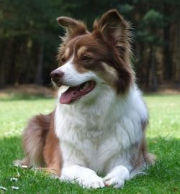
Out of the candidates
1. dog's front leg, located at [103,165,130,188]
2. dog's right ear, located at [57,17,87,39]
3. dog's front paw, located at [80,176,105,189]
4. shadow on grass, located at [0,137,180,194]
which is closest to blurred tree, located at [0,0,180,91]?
shadow on grass, located at [0,137,180,194]

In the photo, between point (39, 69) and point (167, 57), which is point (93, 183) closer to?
point (39, 69)

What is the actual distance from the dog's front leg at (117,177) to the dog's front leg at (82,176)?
0.09 meters

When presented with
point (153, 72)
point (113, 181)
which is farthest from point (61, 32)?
point (113, 181)

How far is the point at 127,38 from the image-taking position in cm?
564

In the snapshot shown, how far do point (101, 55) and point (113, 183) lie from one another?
1.45 metres

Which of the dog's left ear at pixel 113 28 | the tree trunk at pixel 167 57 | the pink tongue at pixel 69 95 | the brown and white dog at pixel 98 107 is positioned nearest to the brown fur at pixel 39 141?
the brown and white dog at pixel 98 107

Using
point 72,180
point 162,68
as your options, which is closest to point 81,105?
point 72,180

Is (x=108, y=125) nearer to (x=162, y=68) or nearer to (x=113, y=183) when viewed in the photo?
(x=113, y=183)

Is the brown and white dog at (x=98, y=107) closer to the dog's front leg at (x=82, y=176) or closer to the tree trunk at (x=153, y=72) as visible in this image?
the dog's front leg at (x=82, y=176)

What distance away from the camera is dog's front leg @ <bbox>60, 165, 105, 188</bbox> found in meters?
4.92

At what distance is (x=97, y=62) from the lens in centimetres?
536

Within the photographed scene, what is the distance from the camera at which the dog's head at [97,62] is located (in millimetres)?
5238

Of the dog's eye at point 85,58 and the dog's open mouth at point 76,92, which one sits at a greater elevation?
the dog's eye at point 85,58

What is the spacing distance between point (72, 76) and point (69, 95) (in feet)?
0.90
